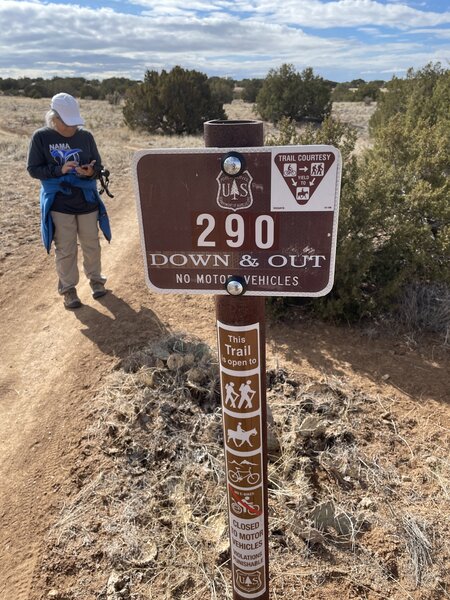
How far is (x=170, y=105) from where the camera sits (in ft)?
59.3

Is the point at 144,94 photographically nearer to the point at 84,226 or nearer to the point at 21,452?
the point at 84,226

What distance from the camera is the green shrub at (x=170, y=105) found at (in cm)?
1802

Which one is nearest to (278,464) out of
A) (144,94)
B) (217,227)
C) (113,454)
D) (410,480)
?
(410,480)

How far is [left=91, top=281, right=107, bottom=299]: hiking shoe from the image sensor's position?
16.3 ft

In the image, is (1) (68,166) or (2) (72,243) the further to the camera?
(2) (72,243)

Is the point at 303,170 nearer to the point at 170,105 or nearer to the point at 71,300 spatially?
the point at 71,300

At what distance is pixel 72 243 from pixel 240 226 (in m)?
3.53

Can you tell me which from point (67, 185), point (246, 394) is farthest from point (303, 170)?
point (67, 185)

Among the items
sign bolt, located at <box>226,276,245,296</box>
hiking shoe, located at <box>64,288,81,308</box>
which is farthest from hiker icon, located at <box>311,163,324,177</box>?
hiking shoe, located at <box>64,288,81,308</box>

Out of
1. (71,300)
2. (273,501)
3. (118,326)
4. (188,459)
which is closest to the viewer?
(273,501)

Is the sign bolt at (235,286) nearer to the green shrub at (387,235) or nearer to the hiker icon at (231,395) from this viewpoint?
the hiker icon at (231,395)

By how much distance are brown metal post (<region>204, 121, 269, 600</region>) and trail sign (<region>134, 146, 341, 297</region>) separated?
7cm

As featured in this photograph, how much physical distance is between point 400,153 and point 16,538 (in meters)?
4.69

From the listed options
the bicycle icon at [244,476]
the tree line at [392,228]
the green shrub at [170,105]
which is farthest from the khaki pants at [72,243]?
the green shrub at [170,105]
